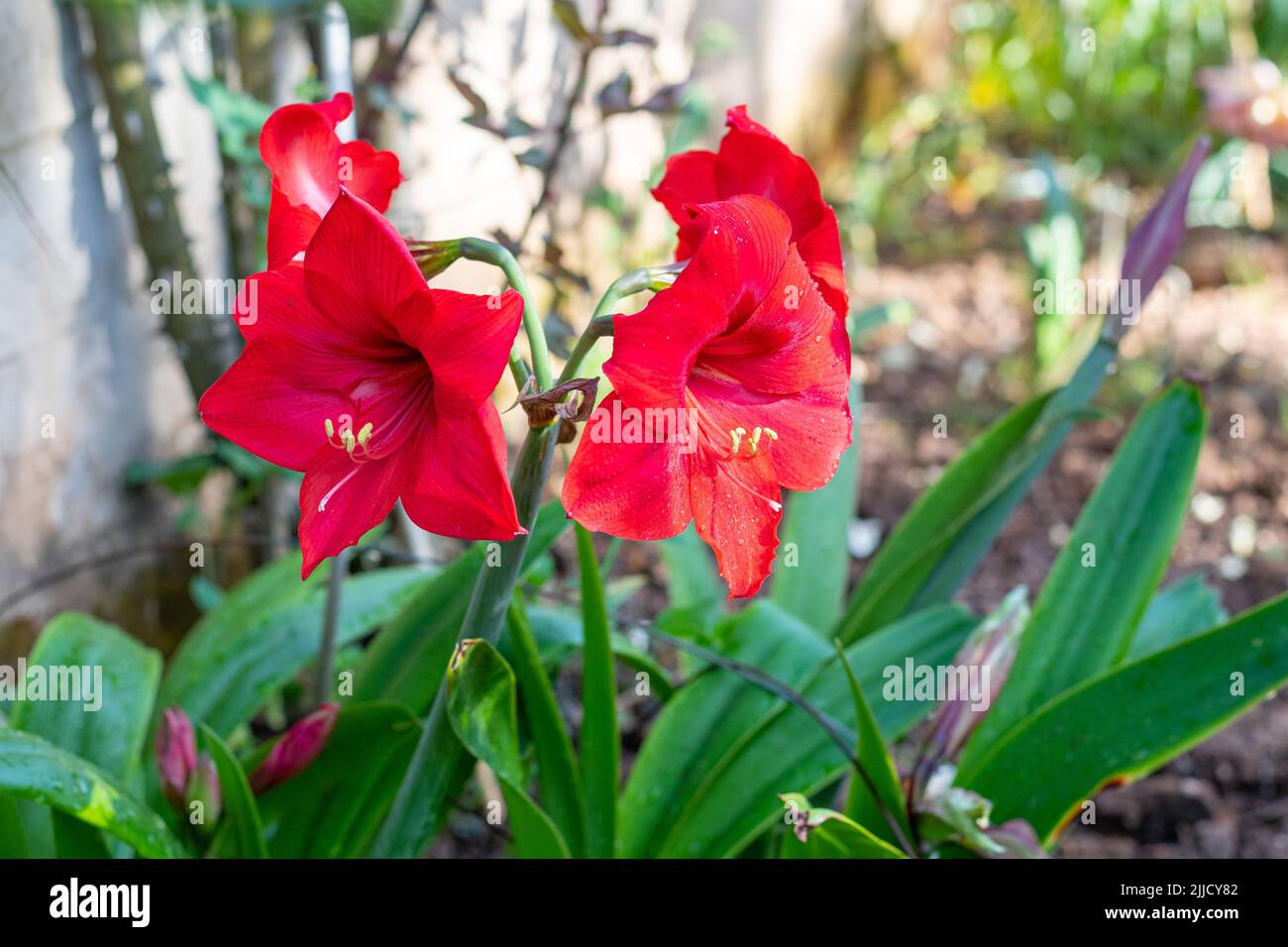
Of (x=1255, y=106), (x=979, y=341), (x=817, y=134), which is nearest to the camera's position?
(x=1255, y=106)

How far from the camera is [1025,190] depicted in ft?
12.4

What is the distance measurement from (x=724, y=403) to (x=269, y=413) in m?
0.36

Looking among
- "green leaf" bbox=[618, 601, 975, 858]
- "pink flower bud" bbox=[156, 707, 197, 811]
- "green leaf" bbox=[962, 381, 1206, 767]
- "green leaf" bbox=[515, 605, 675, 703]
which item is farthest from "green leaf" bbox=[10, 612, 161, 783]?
"green leaf" bbox=[962, 381, 1206, 767]

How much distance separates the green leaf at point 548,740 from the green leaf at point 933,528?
1.62 ft

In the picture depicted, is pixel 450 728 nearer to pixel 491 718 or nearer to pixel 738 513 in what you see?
pixel 491 718

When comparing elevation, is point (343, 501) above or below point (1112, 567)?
above

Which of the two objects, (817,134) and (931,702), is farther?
(817,134)

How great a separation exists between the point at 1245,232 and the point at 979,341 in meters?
1.19

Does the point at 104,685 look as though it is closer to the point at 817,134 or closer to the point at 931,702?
the point at 931,702

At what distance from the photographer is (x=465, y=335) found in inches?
32.9

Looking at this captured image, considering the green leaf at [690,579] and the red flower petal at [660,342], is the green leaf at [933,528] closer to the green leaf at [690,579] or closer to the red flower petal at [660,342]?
the green leaf at [690,579]

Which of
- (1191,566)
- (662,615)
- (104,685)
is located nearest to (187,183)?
(104,685)

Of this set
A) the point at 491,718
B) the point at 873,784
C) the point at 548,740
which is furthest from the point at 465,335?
the point at 873,784
